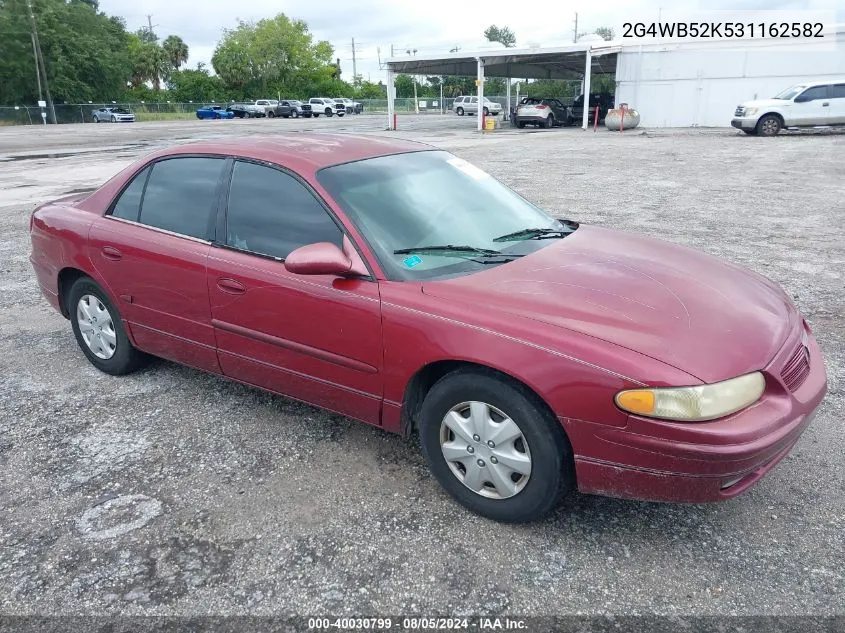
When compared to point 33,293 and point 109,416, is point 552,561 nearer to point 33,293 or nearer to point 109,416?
point 109,416

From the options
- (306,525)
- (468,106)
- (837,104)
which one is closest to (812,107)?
(837,104)

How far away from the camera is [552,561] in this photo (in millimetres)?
2607

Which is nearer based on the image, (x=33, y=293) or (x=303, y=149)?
(x=303, y=149)

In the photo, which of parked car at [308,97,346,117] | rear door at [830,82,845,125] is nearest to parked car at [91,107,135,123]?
parked car at [308,97,346,117]

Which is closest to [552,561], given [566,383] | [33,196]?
[566,383]

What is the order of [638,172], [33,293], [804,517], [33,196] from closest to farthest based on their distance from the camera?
[804,517] → [33,293] → [33,196] → [638,172]

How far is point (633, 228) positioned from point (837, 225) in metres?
2.57

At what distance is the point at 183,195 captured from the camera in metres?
3.78

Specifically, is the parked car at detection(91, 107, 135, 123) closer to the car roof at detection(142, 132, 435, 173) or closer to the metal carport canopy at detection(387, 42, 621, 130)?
the metal carport canopy at detection(387, 42, 621, 130)

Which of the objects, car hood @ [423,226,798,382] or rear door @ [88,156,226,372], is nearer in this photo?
car hood @ [423,226,798,382]

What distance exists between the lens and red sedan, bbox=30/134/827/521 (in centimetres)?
244

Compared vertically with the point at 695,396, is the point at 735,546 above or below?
below

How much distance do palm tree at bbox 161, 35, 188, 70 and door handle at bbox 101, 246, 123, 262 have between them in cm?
8886

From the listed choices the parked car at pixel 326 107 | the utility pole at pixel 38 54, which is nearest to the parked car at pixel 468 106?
the parked car at pixel 326 107
